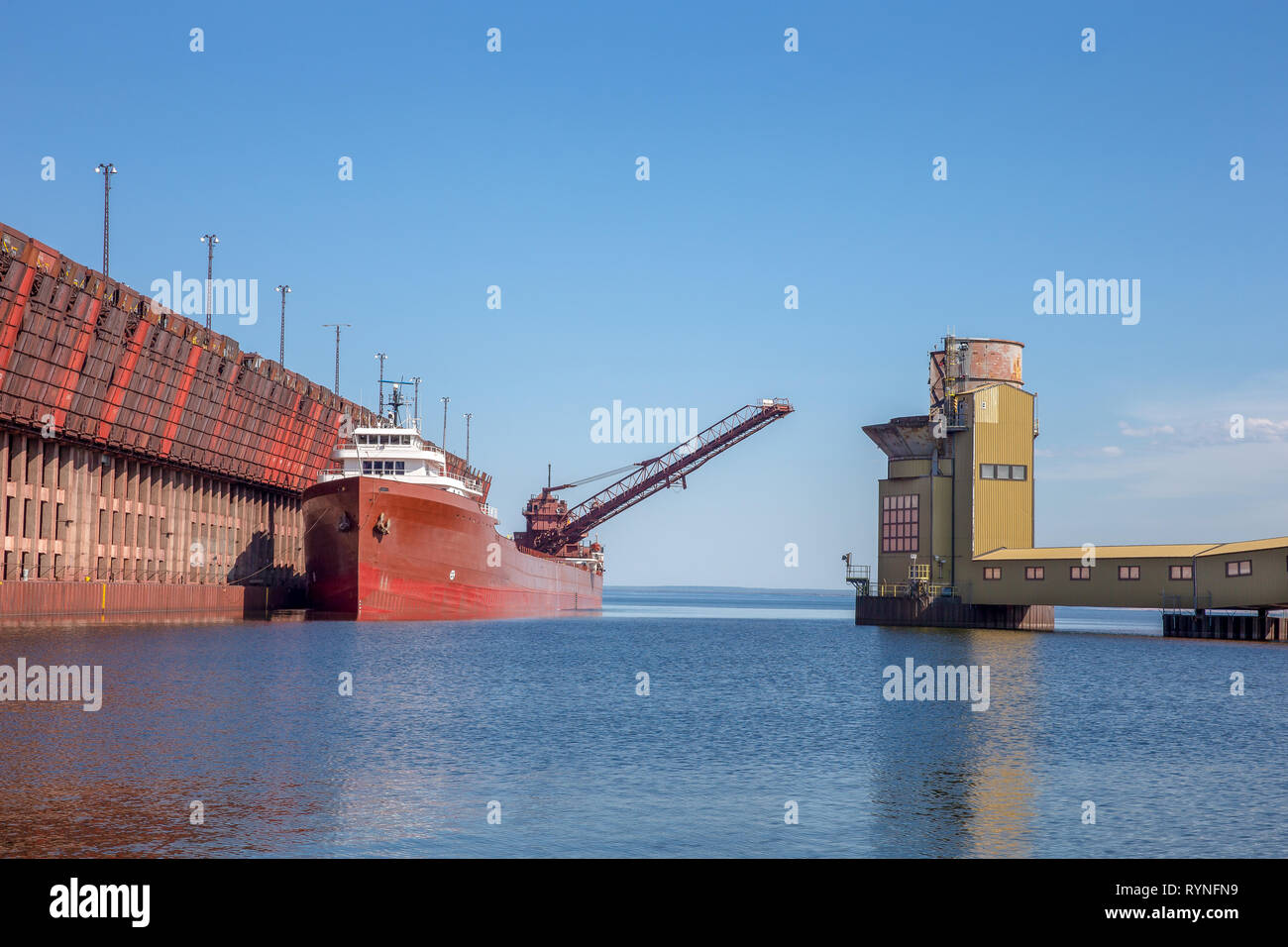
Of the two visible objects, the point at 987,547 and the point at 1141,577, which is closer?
the point at 1141,577

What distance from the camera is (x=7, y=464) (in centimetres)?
5316

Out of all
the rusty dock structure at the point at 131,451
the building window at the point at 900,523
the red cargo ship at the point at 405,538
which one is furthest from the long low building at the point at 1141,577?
the rusty dock structure at the point at 131,451

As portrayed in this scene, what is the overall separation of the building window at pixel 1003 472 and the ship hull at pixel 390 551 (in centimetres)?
2803

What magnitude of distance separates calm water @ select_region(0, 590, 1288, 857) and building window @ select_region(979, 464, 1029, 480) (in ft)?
71.6

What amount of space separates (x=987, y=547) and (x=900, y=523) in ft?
17.7

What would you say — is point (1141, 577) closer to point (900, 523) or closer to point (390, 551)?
point (900, 523)

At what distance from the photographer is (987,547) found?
2495 inches

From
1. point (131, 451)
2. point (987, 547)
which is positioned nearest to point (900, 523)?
point (987, 547)

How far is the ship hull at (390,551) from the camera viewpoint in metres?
61.3

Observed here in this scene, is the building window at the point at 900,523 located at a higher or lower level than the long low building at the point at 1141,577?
higher

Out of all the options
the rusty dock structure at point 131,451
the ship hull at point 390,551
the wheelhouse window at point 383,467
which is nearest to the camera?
the rusty dock structure at point 131,451

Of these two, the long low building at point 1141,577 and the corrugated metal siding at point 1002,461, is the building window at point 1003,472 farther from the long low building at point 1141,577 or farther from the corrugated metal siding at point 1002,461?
the long low building at point 1141,577

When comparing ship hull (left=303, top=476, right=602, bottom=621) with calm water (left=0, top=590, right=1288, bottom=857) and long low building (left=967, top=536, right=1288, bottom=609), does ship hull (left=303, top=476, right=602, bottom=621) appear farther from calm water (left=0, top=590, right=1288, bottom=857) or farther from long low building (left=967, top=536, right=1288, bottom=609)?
long low building (left=967, top=536, right=1288, bottom=609)
